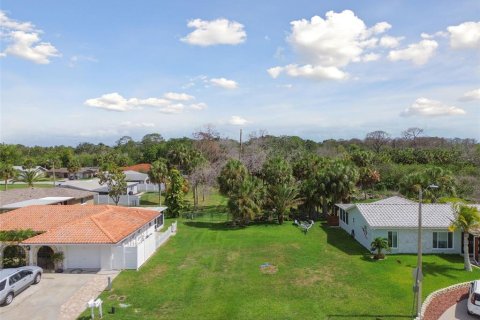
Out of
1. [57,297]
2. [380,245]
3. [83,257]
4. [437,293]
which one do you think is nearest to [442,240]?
[380,245]

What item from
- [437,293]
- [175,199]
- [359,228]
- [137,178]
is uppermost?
[137,178]

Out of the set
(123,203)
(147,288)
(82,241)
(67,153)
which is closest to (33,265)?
(82,241)

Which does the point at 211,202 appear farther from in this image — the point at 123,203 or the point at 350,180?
the point at 350,180

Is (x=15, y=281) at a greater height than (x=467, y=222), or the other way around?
(x=467, y=222)

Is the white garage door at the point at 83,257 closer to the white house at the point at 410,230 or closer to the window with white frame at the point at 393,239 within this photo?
the white house at the point at 410,230

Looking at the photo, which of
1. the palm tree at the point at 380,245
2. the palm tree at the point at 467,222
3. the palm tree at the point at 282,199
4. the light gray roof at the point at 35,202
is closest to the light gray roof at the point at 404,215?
the palm tree at the point at 380,245

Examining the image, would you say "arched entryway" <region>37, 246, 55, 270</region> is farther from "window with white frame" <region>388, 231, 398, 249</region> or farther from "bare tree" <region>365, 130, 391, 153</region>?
"bare tree" <region>365, 130, 391, 153</region>

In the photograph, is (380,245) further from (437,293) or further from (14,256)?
(14,256)
